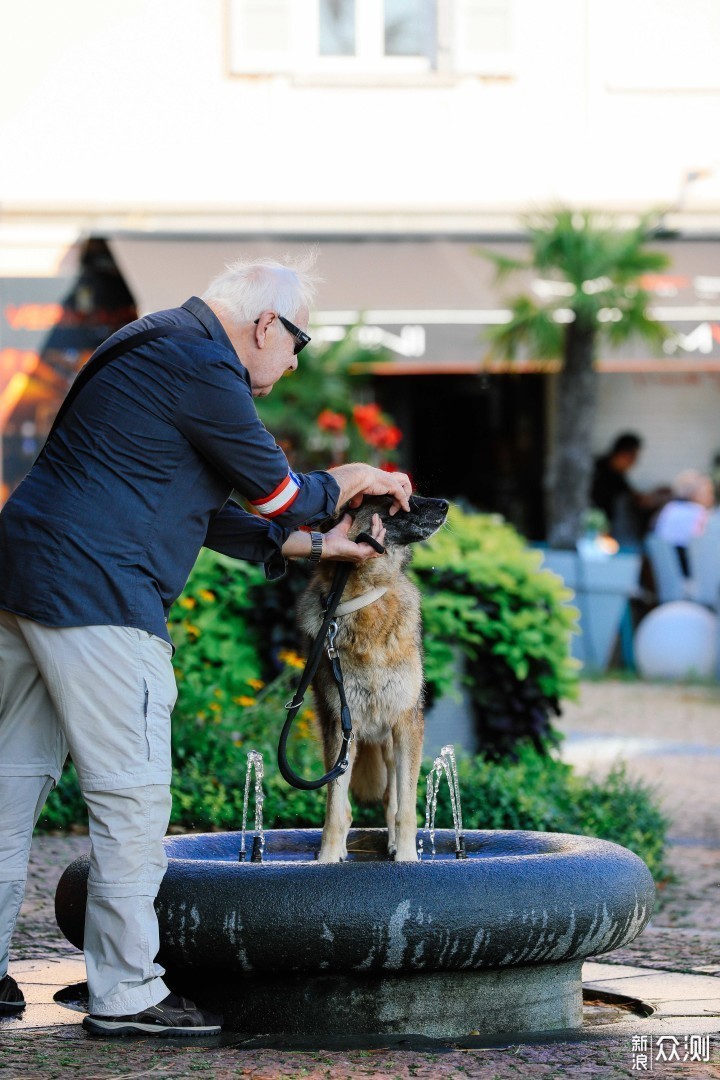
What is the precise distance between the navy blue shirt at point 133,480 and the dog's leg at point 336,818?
2.43ft

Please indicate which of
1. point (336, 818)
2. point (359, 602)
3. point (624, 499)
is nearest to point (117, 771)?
point (336, 818)

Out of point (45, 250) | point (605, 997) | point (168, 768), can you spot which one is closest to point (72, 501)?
point (168, 768)

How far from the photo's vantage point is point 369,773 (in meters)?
4.79

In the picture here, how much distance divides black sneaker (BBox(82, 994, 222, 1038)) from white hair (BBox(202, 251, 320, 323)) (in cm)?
189

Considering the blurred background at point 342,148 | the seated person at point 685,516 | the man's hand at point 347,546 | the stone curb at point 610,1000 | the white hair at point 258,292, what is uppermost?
the blurred background at point 342,148

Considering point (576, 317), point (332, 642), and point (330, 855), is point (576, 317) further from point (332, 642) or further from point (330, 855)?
point (330, 855)

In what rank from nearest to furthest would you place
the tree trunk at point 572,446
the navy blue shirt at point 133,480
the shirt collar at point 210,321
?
the navy blue shirt at point 133,480 → the shirt collar at point 210,321 → the tree trunk at point 572,446

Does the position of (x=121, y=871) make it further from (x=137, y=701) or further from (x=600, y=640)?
(x=600, y=640)

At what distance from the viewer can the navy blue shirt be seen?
3896mm

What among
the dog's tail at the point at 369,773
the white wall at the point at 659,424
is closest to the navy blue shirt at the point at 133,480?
the dog's tail at the point at 369,773

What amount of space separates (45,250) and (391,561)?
12.7 m

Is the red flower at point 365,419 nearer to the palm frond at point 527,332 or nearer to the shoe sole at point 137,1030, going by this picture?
the palm frond at point 527,332

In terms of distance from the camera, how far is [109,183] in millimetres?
16438

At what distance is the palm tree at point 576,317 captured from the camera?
598 inches
